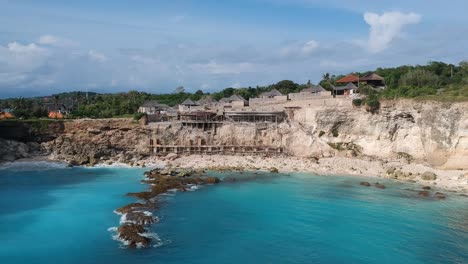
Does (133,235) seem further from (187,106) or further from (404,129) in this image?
(187,106)

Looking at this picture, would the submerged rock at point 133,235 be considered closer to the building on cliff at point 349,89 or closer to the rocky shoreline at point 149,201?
the rocky shoreline at point 149,201

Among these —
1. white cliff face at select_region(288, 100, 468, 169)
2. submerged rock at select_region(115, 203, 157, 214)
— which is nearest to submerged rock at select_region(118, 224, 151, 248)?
submerged rock at select_region(115, 203, 157, 214)

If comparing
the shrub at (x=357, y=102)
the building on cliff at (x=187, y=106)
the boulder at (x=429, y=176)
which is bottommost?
the boulder at (x=429, y=176)

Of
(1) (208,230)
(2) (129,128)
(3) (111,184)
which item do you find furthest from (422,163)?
(2) (129,128)

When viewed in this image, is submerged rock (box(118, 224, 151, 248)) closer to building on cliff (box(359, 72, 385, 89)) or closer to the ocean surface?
the ocean surface

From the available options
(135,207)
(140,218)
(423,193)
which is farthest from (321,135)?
(140,218)

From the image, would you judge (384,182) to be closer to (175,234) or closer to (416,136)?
(416,136)

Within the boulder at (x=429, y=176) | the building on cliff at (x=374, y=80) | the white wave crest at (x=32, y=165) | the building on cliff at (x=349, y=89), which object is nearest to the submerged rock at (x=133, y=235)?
the white wave crest at (x=32, y=165)
